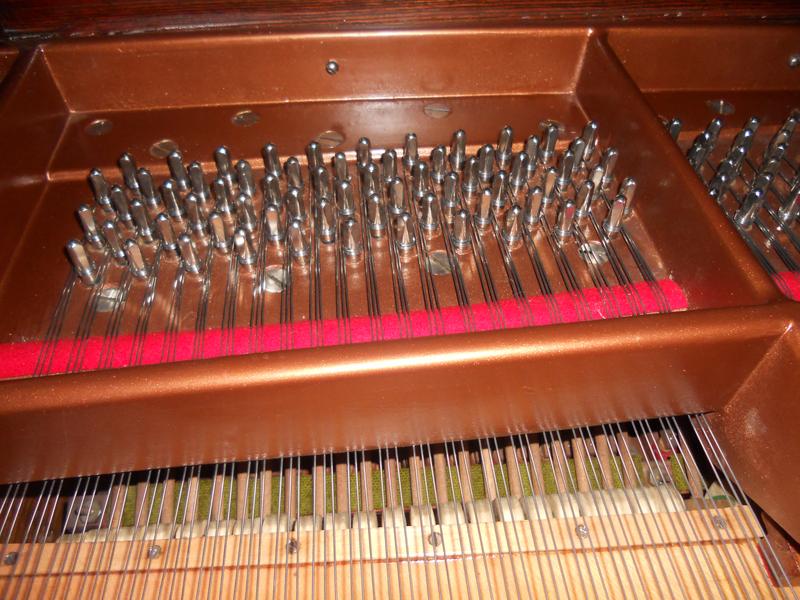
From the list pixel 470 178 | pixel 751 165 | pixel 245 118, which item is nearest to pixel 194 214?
pixel 245 118

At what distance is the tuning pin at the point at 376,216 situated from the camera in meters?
1.67

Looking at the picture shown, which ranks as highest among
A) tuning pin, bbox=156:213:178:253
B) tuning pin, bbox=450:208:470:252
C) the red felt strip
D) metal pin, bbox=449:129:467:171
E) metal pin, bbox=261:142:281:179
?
metal pin, bbox=449:129:467:171

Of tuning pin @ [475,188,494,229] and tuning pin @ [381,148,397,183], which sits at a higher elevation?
tuning pin @ [381,148,397,183]

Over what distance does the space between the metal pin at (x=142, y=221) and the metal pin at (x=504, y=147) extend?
1002 millimetres

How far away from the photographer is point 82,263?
5.13 feet

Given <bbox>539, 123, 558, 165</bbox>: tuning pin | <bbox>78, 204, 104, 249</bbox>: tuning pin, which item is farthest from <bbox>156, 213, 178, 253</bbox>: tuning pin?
<bbox>539, 123, 558, 165</bbox>: tuning pin

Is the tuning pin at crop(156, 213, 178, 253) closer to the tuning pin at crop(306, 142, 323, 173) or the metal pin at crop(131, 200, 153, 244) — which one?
the metal pin at crop(131, 200, 153, 244)

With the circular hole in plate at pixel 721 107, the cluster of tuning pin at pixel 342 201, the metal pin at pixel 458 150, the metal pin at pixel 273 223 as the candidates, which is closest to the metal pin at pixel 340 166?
the cluster of tuning pin at pixel 342 201

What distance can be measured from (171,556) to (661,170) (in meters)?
1.54

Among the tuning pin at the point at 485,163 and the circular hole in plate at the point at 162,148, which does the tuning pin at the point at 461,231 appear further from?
the circular hole in plate at the point at 162,148

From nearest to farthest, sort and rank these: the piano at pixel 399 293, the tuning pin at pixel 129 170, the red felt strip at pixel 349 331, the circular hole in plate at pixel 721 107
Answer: the piano at pixel 399 293, the red felt strip at pixel 349 331, the tuning pin at pixel 129 170, the circular hole in plate at pixel 721 107

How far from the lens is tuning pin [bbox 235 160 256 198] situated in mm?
1747

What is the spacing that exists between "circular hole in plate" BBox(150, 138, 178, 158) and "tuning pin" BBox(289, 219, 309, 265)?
568mm

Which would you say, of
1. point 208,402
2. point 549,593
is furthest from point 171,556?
point 549,593
